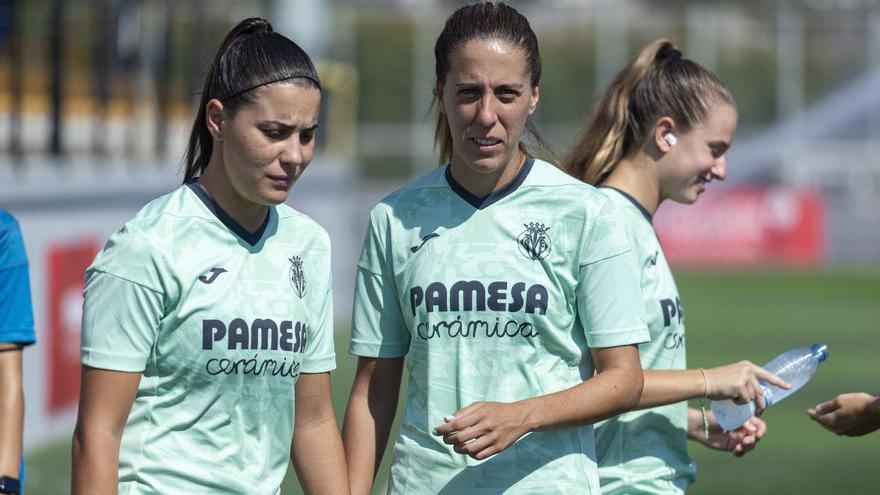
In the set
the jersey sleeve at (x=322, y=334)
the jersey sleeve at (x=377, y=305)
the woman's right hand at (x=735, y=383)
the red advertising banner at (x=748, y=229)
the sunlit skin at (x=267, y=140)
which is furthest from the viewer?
the red advertising banner at (x=748, y=229)

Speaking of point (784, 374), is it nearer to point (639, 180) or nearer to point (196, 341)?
point (639, 180)

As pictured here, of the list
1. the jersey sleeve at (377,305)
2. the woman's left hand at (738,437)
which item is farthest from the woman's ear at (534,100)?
the woman's left hand at (738,437)

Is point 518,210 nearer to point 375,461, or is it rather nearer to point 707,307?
point 375,461

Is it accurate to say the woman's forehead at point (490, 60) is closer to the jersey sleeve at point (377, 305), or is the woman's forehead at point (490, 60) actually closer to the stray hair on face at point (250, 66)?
the stray hair on face at point (250, 66)

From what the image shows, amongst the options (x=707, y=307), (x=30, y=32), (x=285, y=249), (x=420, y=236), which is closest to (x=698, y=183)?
(x=420, y=236)

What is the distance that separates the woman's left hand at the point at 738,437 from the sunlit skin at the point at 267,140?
1679 mm

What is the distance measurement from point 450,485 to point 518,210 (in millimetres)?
692

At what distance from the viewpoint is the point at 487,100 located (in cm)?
351

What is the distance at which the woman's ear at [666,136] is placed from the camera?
4336 millimetres

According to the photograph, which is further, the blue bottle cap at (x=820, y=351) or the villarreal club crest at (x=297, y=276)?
the blue bottle cap at (x=820, y=351)

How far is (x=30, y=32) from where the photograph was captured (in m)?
12.1

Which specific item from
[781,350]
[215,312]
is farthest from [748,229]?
[215,312]

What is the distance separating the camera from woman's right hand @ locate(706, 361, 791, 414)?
3928 mm

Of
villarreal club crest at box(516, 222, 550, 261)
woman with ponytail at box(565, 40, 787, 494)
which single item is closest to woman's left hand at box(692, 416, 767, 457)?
woman with ponytail at box(565, 40, 787, 494)
